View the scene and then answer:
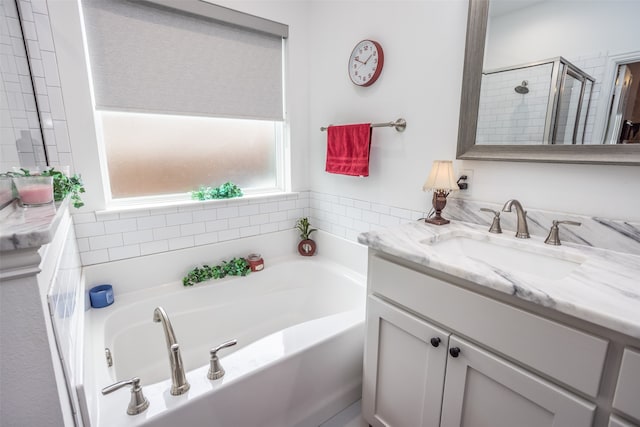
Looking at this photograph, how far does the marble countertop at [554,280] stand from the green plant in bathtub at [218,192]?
1.26m

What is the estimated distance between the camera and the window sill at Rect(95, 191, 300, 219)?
179cm

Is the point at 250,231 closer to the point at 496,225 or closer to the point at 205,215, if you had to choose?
the point at 205,215

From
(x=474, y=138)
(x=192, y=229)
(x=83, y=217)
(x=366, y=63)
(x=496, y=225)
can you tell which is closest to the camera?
(x=496, y=225)

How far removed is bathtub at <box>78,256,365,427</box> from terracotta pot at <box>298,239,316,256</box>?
0.30 ft

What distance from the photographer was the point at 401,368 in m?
1.23

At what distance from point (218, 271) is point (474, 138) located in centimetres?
→ 176

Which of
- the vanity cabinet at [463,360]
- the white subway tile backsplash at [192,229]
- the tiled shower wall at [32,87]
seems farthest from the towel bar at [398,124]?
the tiled shower wall at [32,87]

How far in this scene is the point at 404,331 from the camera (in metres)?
1.19

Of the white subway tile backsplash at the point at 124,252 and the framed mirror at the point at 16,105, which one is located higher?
the framed mirror at the point at 16,105

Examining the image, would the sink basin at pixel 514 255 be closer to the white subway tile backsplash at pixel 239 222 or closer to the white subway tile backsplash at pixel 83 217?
the white subway tile backsplash at pixel 239 222

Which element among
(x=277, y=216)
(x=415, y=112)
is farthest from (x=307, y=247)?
(x=415, y=112)

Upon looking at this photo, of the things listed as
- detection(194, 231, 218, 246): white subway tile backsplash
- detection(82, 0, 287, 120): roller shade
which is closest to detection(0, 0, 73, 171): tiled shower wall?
detection(82, 0, 287, 120): roller shade

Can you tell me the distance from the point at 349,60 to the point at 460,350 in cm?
183

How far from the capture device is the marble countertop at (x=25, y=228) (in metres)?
0.56
